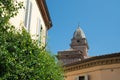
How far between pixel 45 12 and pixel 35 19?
2.55m

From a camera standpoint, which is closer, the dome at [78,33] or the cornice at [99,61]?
the cornice at [99,61]

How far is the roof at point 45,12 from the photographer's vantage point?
721 inches

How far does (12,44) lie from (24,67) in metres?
0.75

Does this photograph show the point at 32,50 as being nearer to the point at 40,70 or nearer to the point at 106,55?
the point at 40,70

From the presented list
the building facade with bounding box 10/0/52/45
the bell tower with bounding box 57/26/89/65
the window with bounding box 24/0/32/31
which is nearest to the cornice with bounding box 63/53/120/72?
the building facade with bounding box 10/0/52/45

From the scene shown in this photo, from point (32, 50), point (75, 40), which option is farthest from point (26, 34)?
point (75, 40)

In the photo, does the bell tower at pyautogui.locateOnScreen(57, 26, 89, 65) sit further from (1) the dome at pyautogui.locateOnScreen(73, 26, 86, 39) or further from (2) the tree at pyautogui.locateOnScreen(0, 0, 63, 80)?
(2) the tree at pyautogui.locateOnScreen(0, 0, 63, 80)

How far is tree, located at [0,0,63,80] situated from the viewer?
32.2 feet

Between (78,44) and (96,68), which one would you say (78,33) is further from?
(96,68)

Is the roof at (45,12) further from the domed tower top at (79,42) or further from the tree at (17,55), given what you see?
the domed tower top at (79,42)

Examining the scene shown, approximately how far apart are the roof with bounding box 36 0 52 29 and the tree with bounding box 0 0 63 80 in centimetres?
696

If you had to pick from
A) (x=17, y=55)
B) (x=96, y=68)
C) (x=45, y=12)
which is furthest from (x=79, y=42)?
(x=17, y=55)

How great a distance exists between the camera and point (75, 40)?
247 ft

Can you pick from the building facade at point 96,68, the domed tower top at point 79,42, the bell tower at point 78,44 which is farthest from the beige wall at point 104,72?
the domed tower top at point 79,42
